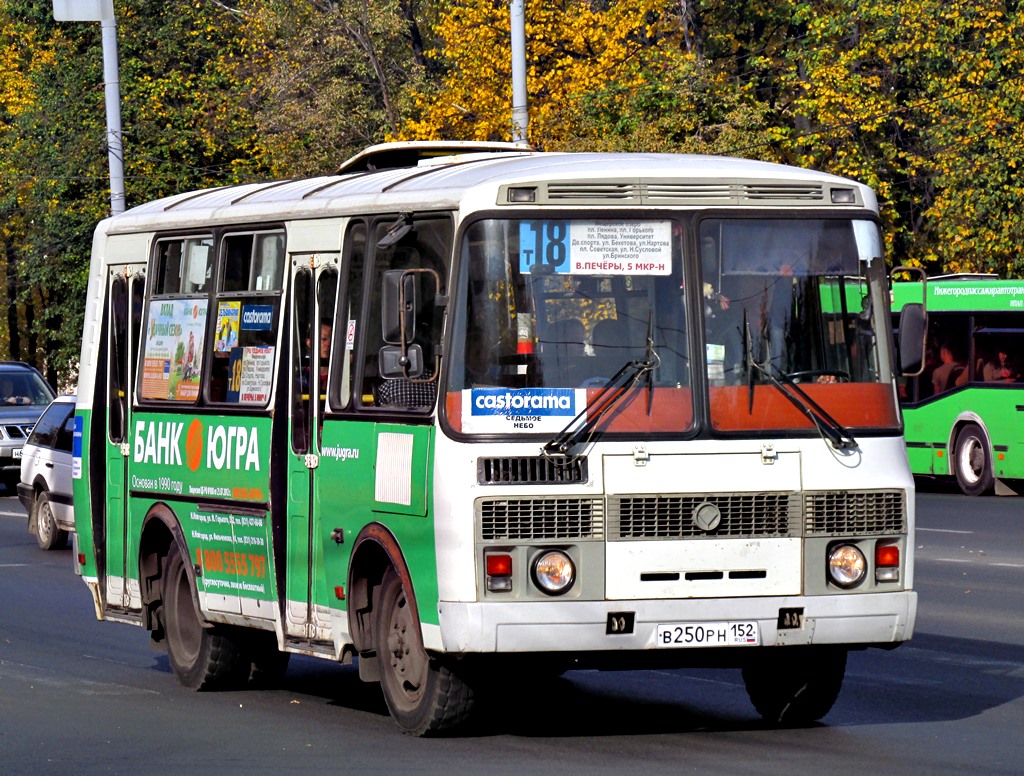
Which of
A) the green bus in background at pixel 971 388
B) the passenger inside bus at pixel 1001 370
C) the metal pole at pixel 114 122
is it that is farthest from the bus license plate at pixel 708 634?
the metal pole at pixel 114 122

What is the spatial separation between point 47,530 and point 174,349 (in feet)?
35.4

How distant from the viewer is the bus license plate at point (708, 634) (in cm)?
898

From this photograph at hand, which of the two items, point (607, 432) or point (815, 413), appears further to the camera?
point (815, 413)

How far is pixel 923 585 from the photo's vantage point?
16.9m

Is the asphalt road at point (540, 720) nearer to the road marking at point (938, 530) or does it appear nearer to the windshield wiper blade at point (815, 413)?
the windshield wiper blade at point (815, 413)

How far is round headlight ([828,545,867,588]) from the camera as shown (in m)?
9.19

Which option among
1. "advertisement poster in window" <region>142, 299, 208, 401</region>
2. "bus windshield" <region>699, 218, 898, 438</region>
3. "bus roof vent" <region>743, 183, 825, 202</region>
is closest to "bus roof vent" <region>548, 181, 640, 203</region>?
"bus windshield" <region>699, 218, 898, 438</region>

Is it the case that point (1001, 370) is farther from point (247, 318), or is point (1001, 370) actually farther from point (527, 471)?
point (527, 471)

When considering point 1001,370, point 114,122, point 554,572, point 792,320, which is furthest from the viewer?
point 114,122

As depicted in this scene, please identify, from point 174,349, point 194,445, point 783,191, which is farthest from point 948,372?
point 783,191

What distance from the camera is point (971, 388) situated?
29.4m

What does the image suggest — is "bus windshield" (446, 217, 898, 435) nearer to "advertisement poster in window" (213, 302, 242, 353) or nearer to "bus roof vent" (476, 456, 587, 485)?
"bus roof vent" (476, 456, 587, 485)

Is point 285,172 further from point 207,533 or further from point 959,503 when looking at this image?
point 207,533

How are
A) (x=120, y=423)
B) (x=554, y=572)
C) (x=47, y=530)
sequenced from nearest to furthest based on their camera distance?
(x=554, y=572) → (x=120, y=423) → (x=47, y=530)
